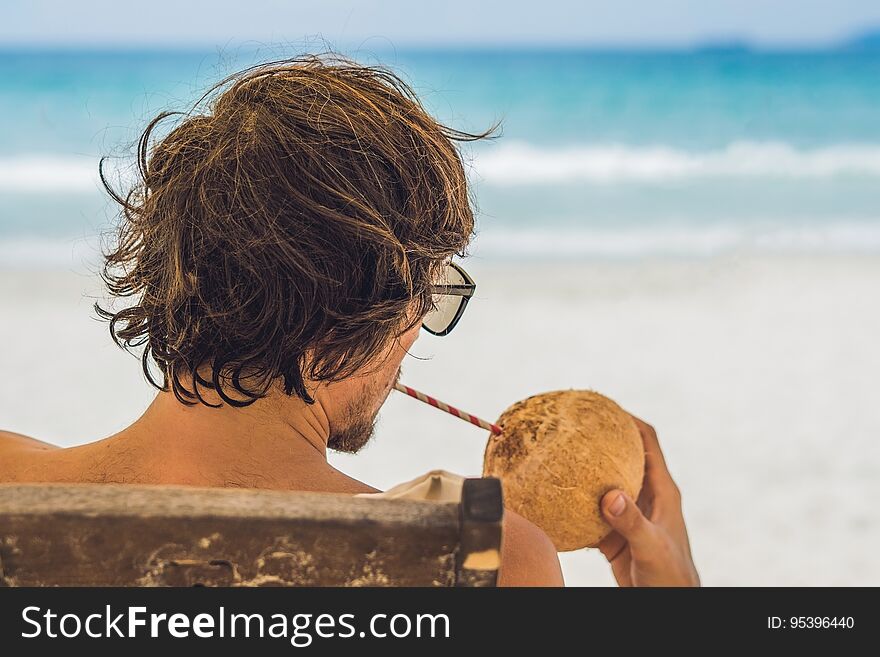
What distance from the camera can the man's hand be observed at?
1774 mm

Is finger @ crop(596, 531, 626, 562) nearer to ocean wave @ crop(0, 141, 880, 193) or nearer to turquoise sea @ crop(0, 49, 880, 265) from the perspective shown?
turquoise sea @ crop(0, 49, 880, 265)

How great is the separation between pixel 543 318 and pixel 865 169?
690 cm

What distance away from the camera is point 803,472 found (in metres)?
4.49

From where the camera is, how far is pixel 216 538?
1031 millimetres

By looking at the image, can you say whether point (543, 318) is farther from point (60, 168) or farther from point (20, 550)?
point (60, 168)

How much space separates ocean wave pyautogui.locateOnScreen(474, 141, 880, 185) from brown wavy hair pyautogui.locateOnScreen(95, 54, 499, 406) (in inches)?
391

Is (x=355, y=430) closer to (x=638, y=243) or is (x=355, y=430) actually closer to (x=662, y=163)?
(x=638, y=243)

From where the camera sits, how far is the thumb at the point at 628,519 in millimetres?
1799

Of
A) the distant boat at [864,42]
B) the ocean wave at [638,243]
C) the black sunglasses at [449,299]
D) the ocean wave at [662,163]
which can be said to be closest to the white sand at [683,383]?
the ocean wave at [638,243]

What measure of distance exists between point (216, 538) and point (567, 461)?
936 millimetres

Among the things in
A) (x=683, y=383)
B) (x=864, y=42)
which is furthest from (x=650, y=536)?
(x=864, y=42)

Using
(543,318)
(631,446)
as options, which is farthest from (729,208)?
(631,446)

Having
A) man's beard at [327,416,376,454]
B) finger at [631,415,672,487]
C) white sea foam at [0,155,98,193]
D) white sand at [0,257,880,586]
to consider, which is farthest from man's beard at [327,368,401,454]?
white sea foam at [0,155,98,193]

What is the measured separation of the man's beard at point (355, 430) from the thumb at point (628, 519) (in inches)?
18.2
